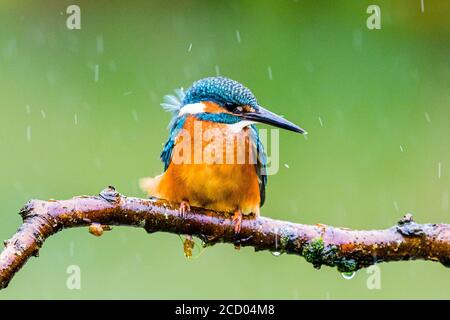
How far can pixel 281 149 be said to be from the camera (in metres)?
5.82

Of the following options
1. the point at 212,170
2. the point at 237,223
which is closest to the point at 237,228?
the point at 237,223

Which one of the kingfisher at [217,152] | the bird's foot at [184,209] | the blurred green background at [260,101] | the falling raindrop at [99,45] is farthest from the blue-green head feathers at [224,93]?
the falling raindrop at [99,45]

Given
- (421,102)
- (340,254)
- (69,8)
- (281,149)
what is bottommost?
(340,254)

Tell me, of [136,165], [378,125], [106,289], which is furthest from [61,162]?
[378,125]

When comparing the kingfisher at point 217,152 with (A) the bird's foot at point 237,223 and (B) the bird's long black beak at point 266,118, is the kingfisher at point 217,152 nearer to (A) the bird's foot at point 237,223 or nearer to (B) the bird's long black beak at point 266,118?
(B) the bird's long black beak at point 266,118

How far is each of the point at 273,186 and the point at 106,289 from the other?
158 cm

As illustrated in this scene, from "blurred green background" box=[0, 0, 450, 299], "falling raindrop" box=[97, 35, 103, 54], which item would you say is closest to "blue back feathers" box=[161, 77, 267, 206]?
"blurred green background" box=[0, 0, 450, 299]

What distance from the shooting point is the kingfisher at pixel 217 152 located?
12.3ft

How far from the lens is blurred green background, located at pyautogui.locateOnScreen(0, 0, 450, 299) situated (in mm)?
5445

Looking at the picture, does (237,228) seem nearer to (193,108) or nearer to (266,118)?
(266,118)

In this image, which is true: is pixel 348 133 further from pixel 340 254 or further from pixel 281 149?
pixel 340 254

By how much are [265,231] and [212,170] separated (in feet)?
2.26

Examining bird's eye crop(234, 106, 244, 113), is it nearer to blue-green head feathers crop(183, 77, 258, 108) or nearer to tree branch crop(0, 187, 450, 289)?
blue-green head feathers crop(183, 77, 258, 108)

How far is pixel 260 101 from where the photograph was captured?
19.4 feet
